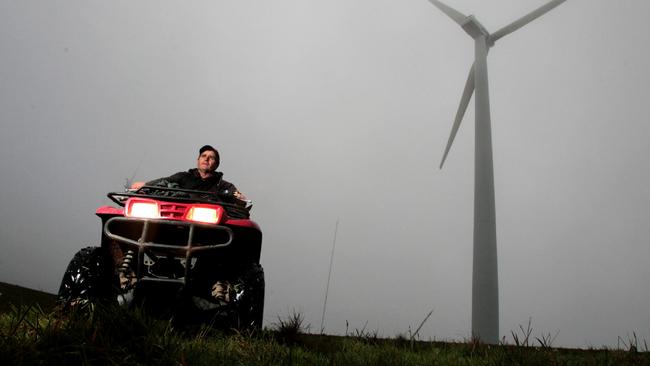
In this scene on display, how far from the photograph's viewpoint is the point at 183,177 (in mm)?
5785

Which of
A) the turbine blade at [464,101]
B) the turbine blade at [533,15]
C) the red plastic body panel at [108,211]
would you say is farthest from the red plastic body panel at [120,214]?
the turbine blade at [533,15]

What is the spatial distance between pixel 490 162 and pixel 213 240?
46.3 ft

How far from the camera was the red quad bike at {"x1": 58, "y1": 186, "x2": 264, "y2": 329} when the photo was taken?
4055 mm

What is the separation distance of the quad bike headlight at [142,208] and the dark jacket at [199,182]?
1340mm

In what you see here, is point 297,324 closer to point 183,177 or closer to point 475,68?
point 183,177

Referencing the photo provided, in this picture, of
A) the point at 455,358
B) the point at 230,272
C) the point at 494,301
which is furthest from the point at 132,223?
the point at 494,301

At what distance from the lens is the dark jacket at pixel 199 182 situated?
5.59 metres

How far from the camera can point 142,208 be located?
4137mm

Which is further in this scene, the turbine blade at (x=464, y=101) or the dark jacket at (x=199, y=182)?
the turbine blade at (x=464, y=101)

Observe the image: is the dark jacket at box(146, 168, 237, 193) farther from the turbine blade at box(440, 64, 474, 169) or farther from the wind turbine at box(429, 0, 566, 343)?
the turbine blade at box(440, 64, 474, 169)

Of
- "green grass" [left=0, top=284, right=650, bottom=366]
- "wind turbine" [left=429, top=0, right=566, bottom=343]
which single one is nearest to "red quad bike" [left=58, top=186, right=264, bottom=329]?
"green grass" [left=0, top=284, right=650, bottom=366]

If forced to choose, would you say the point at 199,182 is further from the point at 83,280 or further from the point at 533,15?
the point at 533,15

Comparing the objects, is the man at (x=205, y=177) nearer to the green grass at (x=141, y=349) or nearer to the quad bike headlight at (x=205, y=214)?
the quad bike headlight at (x=205, y=214)

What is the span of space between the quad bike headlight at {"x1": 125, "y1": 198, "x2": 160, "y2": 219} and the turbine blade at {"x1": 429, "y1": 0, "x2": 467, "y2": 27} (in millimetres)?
19114
